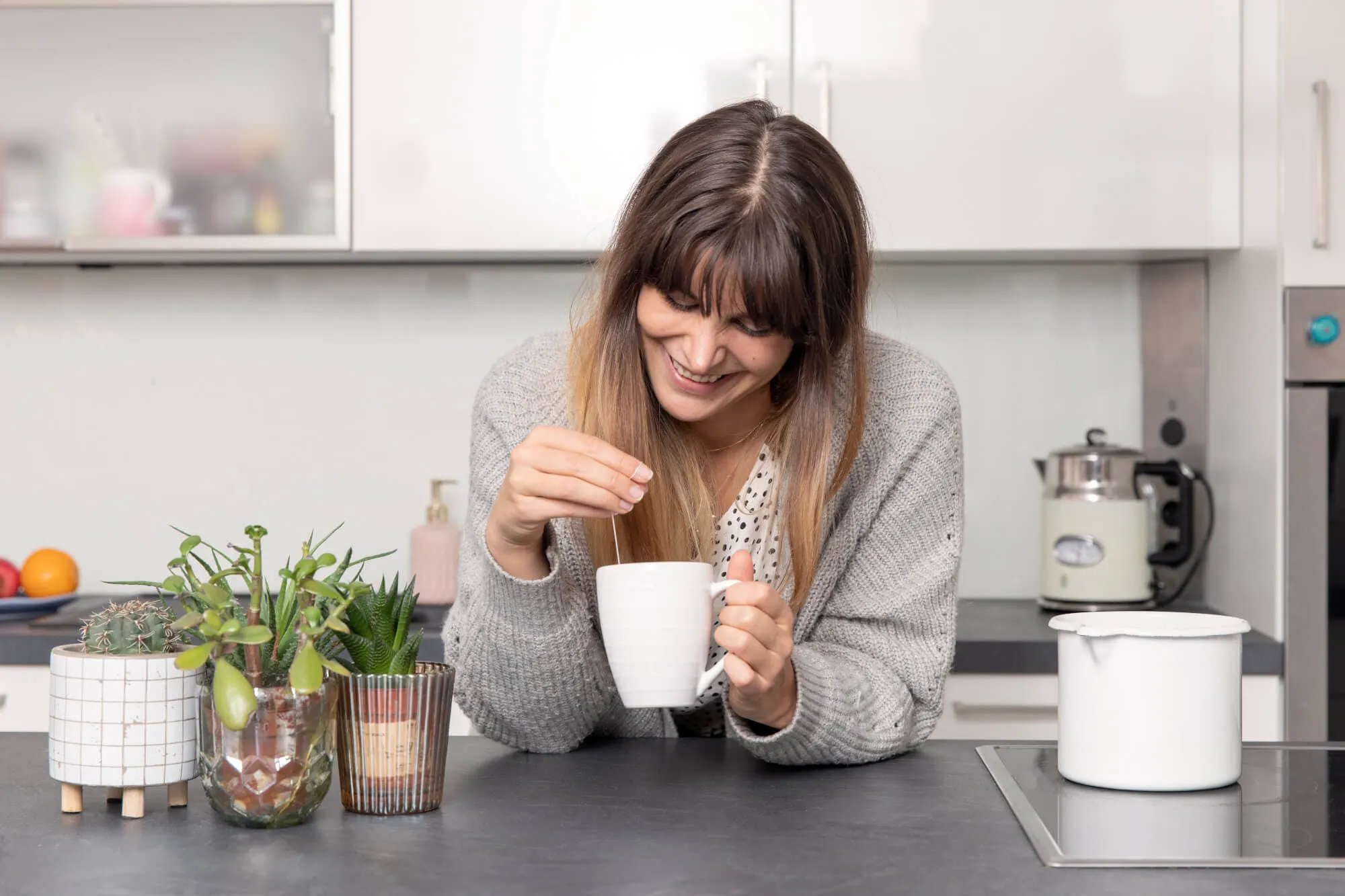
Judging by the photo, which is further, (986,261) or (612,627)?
(986,261)

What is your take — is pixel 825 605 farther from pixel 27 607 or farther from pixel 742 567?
pixel 27 607

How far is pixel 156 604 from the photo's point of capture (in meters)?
0.96

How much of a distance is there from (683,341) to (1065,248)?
119 cm

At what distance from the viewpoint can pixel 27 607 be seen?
86.5 inches

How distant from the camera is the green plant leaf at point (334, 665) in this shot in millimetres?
856

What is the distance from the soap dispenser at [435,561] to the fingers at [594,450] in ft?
4.31

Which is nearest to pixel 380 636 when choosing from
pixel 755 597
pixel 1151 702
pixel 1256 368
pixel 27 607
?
pixel 755 597

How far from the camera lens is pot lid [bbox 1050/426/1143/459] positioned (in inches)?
87.3

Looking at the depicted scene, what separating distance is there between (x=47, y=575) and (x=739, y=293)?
163cm

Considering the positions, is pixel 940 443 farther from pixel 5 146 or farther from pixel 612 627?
pixel 5 146

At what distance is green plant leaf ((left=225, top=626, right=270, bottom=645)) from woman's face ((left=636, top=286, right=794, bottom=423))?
434 mm

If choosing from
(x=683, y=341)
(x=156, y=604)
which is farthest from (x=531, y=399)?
(x=156, y=604)

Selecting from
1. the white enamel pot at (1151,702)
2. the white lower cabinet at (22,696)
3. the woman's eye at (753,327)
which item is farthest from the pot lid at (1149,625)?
the white lower cabinet at (22,696)

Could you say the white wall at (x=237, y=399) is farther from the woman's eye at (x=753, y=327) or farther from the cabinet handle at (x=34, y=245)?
the woman's eye at (x=753, y=327)
